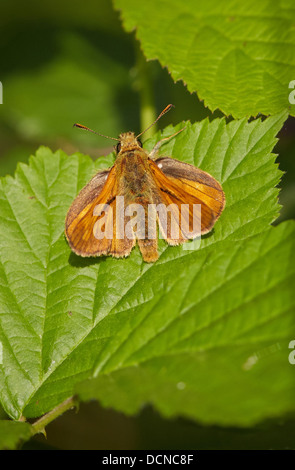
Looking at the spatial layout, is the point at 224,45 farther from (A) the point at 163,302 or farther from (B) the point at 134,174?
(A) the point at 163,302

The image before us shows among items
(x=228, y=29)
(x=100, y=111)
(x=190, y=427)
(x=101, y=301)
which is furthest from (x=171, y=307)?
(x=100, y=111)

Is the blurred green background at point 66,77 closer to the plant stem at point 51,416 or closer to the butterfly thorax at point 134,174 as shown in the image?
the butterfly thorax at point 134,174

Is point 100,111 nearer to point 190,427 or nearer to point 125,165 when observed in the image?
point 125,165

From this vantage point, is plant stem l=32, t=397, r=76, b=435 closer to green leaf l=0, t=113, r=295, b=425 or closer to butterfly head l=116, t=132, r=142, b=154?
green leaf l=0, t=113, r=295, b=425

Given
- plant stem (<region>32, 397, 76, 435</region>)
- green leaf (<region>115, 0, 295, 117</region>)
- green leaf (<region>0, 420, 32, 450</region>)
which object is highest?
green leaf (<region>115, 0, 295, 117</region>)

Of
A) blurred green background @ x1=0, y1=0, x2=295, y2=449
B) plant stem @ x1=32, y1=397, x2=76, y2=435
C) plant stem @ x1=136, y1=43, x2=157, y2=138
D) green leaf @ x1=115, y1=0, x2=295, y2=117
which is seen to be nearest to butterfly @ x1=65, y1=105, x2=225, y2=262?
green leaf @ x1=115, y1=0, x2=295, y2=117

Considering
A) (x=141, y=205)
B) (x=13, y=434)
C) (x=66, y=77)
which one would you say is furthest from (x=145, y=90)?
(x=13, y=434)
